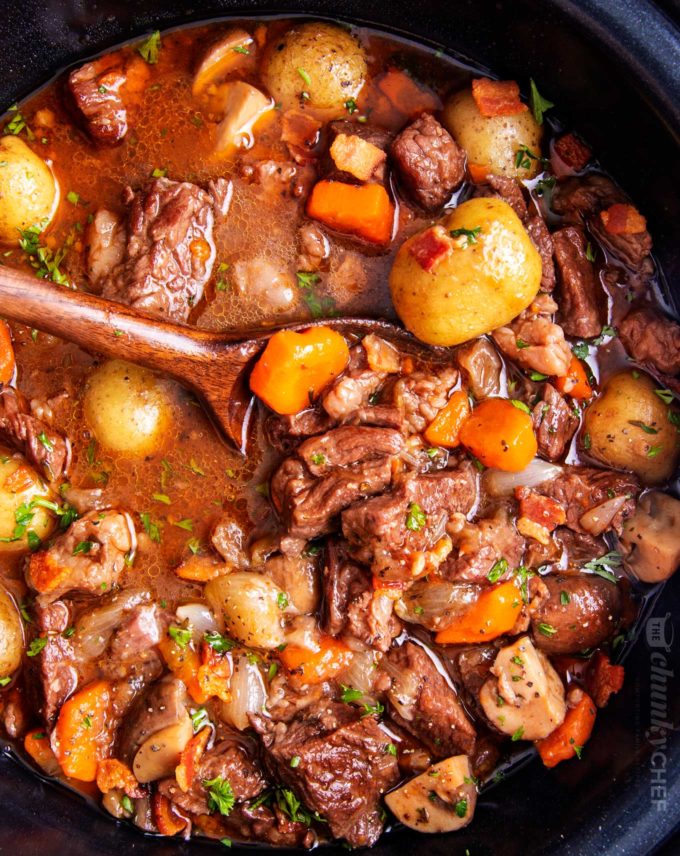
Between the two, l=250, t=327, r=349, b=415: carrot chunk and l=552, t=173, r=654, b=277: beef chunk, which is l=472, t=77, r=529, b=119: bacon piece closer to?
l=552, t=173, r=654, b=277: beef chunk

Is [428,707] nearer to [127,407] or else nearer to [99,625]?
[99,625]

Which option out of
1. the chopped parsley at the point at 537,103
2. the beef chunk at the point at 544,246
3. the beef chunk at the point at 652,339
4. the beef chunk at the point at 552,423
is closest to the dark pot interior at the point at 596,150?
the chopped parsley at the point at 537,103

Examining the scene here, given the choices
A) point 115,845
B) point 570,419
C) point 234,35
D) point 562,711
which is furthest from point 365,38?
point 115,845

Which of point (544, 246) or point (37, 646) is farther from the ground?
point (544, 246)

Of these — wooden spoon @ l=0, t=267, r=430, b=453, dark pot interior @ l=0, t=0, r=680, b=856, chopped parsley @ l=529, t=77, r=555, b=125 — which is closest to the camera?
dark pot interior @ l=0, t=0, r=680, b=856

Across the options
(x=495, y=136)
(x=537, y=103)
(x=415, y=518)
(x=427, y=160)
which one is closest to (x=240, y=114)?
(x=427, y=160)

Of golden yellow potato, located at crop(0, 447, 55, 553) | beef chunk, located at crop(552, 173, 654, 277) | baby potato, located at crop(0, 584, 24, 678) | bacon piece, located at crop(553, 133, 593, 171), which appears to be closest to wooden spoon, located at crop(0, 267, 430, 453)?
Answer: golden yellow potato, located at crop(0, 447, 55, 553)
